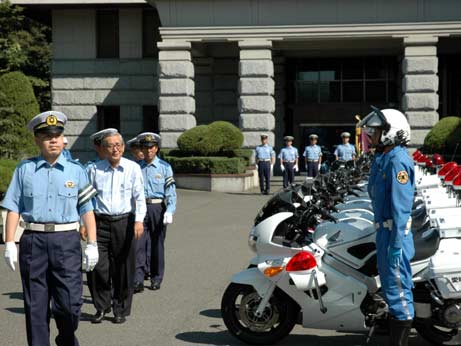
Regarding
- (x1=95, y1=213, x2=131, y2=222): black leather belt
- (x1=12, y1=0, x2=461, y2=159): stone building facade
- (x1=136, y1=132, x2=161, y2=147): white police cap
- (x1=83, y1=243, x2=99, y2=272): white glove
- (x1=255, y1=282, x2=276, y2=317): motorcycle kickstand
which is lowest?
(x1=255, y1=282, x2=276, y2=317): motorcycle kickstand

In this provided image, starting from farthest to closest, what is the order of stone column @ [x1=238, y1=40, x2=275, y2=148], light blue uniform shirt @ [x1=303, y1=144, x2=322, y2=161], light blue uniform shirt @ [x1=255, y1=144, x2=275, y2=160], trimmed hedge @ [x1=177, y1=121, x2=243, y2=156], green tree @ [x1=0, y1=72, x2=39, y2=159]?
1. stone column @ [x1=238, y1=40, x2=275, y2=148]
2. trimmed hedge @ [x1=177, y1=121, x2=243, y2=156]
3. light blue uniform shirt @ [x1=303, y1=144, x2=322, y2=161]
4. light blue uniform shirt @ [x1=255, y1=144, x2=275, y2=160]
5. green tree @ [x1=0, y1=72, x2=39, y2=159]

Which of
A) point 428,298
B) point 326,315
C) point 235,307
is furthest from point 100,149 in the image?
point 428,298

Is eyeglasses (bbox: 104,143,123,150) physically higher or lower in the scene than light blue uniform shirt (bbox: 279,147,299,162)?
higher

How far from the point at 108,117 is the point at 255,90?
794cm

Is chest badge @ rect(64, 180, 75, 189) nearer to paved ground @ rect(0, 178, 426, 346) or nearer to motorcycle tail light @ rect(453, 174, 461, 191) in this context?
paved ground @ rect(0, 178, 426, 346)

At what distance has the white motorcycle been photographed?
21.3 ft

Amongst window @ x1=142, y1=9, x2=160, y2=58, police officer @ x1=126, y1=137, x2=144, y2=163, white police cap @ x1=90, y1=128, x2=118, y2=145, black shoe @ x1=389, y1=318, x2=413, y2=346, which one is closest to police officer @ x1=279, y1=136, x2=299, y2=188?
window @ x1=142, y1=9, x2=160, y2=58

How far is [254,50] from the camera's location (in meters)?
27.3

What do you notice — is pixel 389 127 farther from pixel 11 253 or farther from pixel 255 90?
pixel 255 90

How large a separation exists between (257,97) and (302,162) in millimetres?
7258

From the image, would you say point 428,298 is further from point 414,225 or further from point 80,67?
point 80,67

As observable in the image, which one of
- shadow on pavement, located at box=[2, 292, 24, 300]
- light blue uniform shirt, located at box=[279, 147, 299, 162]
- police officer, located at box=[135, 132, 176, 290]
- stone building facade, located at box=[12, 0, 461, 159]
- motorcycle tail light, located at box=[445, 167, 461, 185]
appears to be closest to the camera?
shadow on pavement, located at box=[2, 292, 24, 300]

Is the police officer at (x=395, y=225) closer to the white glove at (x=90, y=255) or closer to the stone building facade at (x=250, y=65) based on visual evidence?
the white glove at (x=90, y=255)

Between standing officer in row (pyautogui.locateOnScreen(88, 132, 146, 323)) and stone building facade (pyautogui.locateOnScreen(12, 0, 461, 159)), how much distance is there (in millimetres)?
19130
